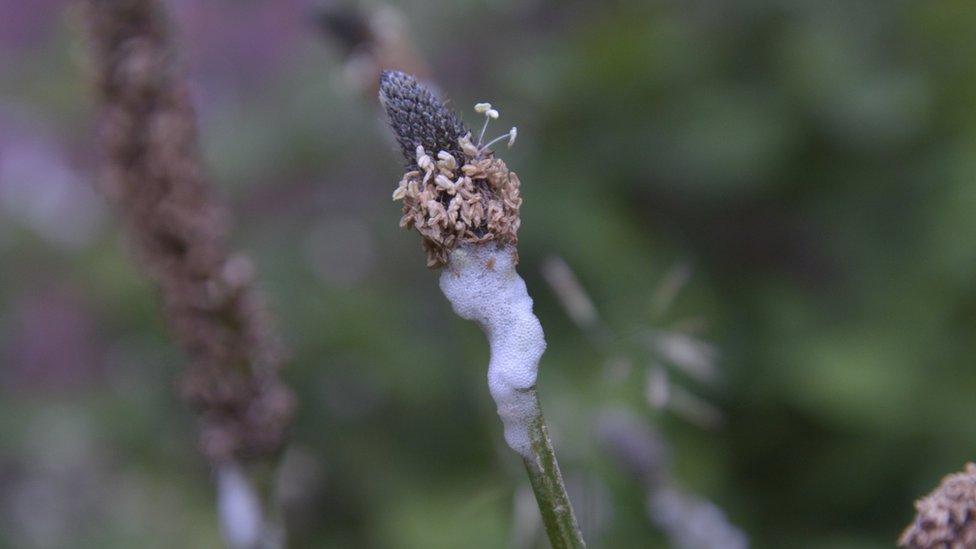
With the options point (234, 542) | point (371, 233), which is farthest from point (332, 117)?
point (234, 542)

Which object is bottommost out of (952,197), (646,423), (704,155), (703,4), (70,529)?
(646,423)

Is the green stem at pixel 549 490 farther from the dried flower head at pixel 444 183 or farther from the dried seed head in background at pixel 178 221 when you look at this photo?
the dried seed head in background at pixel 178 221

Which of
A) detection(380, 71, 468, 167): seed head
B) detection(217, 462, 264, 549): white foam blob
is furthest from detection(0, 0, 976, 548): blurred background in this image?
detection(380, 71, 468, 167): seed head

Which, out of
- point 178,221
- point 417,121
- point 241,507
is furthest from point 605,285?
point 417,121

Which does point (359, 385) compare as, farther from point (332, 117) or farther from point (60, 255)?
point (60, 255)

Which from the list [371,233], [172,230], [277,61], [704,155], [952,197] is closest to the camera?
[172,230]

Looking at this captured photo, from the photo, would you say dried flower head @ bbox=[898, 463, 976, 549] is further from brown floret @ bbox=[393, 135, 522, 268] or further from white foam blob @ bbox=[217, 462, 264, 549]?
white foam blob @ bbox=[217, 462, 264, 549]
